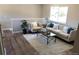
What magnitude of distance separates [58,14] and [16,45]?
0.69 m

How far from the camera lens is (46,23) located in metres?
1.40

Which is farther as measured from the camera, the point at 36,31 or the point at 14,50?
the point at 36,31

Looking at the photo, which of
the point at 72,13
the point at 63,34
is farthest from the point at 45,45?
the point at 72,13

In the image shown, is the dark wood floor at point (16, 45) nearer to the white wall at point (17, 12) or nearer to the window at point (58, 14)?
the white wall at point (17, 12)

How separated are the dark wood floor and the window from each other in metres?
0.49

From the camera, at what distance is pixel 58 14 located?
140 cm

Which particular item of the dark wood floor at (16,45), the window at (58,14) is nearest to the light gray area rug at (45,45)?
the dark wood floor at (16,45)

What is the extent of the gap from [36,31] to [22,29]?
0.64ft

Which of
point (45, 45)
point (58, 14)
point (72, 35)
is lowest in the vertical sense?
point (45, 45)

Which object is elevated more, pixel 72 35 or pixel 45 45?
pixel 72 35

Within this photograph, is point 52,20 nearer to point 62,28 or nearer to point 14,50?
point 62,28

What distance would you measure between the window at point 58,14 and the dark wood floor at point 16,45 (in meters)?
0.49

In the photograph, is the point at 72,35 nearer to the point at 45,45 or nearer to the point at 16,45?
the point at 45,45
